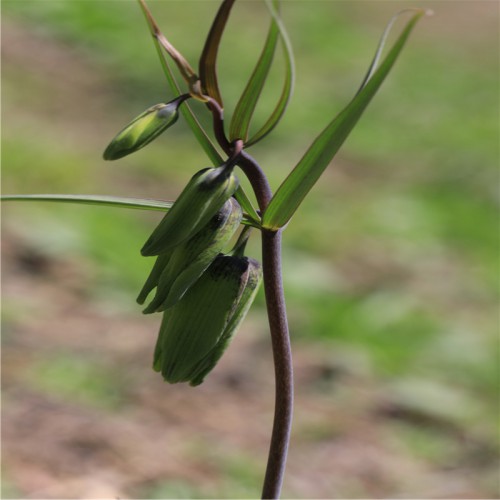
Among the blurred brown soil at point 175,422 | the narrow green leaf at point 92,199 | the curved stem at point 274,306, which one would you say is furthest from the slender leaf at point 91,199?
the blurred brown soil at point 175,422

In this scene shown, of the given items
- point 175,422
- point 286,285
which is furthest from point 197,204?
point 286,285

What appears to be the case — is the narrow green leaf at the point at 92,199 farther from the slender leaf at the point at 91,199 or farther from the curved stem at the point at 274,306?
the curved stem at the point at 274,306

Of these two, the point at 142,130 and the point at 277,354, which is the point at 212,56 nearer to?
the point at 142,130

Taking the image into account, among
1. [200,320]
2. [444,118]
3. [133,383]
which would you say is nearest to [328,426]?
[133,383]

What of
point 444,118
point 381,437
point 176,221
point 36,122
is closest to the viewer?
point 176,221

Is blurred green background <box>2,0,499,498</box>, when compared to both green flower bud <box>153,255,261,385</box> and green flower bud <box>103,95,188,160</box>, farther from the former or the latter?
green flower bud <box>103,95,188,160</box>

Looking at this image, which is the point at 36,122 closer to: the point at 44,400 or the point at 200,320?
the point at 44,400
